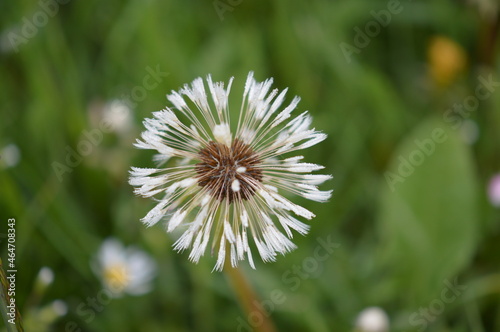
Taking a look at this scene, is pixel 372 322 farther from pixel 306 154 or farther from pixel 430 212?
pixel 306 154

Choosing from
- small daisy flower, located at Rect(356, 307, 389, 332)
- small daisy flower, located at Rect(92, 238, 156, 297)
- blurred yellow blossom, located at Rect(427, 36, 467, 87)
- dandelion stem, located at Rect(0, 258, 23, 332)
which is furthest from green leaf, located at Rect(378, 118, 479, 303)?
dandelion stem, located at Rect(0, 258, 23, 332)

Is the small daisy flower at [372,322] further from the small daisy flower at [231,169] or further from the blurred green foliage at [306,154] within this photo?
the small daisy flower at [231,169]

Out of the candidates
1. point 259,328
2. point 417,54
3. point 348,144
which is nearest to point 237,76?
point 348,144

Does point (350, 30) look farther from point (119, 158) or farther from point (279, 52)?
point (119, 158)

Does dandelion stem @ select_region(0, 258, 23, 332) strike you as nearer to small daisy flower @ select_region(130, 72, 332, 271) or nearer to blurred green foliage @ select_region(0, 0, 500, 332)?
small daisy flower @ select_region(130, 72, 332, 271)

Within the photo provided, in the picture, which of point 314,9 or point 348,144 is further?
point 314,9

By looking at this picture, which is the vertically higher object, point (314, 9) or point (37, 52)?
point (314, 9)
